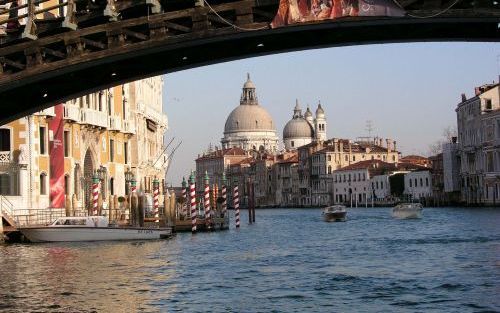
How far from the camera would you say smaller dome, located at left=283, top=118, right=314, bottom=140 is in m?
187

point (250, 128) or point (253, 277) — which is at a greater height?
point (250, 128)

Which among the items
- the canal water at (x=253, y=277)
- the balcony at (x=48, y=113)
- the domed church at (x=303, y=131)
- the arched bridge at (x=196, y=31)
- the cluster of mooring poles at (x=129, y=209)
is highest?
the domed church at (x=303, y=131)

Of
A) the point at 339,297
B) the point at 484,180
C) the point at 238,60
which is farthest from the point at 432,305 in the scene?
the point at 484,180

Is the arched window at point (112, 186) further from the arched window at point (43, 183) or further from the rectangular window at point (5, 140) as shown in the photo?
the rectangular window at point (5, 140)

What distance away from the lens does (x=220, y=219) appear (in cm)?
4762

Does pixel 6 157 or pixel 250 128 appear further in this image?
pixel 250 128

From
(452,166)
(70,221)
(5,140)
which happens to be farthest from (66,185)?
(452,166)

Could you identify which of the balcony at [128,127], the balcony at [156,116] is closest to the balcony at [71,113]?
the balcony at [128,127]

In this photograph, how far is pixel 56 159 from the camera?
39188mm

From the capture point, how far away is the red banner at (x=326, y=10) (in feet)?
40.8

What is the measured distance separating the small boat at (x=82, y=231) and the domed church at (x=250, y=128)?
148115mm

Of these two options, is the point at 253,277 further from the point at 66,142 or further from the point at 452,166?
the point at 452,166

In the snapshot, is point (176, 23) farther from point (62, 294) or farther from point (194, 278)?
point (194, 278)

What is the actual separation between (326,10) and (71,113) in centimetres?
2969
